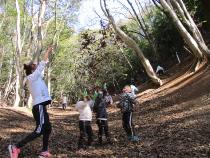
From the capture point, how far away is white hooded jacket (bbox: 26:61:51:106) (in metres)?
8.68

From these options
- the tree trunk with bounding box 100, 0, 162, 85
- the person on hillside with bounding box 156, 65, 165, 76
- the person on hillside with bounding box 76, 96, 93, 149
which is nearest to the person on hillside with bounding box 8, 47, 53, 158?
the person on hillside with bounding box 76, 96, 93, 149

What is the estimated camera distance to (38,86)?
344 inches

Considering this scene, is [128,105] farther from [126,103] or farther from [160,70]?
[160,70]

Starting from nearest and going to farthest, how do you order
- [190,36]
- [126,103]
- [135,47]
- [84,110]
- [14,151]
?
[14,151], [84,110], [126,103], [190,36], [135,47]

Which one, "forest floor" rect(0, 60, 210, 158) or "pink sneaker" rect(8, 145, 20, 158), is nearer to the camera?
"pink sneaker" rect(8, 145, 20, 158)

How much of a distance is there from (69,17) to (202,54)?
2273 centimetres

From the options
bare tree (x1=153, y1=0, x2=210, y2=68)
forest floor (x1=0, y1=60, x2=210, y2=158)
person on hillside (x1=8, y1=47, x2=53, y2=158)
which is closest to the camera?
person on hillside (x1=8, y1=47, x2=53, y2=158)

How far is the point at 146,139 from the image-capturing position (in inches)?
481

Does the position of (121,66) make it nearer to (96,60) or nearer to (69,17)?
(96,60)

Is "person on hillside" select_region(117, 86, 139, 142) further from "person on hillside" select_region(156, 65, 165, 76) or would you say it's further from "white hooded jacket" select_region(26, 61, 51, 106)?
"person on hillside" select_region(156, 65, 165, 76)

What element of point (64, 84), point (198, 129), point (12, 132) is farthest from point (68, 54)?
point (198, 129)

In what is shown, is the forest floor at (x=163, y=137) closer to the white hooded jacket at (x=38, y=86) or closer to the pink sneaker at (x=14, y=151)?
the pink sneaker at (x=14, y=151)

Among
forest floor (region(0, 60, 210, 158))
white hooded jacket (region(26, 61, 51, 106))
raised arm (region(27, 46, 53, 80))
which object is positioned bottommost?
forest floor (region(0, 60, 210, 158))

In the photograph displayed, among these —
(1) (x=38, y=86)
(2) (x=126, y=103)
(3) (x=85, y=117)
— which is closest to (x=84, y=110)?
(3) (x=85, y=117)
